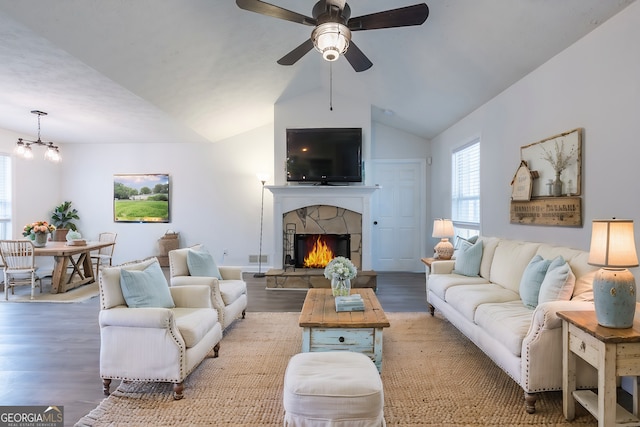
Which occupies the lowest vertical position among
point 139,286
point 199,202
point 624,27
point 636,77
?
point 139,286

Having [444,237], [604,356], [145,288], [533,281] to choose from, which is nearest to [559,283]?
[533,281]

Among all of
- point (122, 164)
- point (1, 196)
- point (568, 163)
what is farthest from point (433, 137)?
point (1, 196)

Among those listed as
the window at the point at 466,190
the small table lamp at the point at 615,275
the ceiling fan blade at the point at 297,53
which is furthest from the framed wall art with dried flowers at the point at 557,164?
the ceiling fan blade at the point at 297,53

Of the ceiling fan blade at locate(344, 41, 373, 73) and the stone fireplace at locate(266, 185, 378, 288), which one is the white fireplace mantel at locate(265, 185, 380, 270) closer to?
the stone fireplace at locate(266, 185, 378, 288)

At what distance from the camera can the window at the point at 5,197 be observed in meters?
6.03

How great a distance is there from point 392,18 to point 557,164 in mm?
1997

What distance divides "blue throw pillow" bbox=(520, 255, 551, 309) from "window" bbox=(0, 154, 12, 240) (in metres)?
7.75

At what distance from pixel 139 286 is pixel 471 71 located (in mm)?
3855

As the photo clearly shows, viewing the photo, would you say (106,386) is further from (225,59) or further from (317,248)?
(317,248)

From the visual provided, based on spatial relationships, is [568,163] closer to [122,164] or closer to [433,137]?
[433,137]

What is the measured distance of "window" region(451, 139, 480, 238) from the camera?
5.00 m

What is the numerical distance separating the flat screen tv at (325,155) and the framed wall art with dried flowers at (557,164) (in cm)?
266

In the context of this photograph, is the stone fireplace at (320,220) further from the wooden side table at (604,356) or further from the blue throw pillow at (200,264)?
the wooden side table at (604,356)

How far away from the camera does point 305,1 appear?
11.1ft
